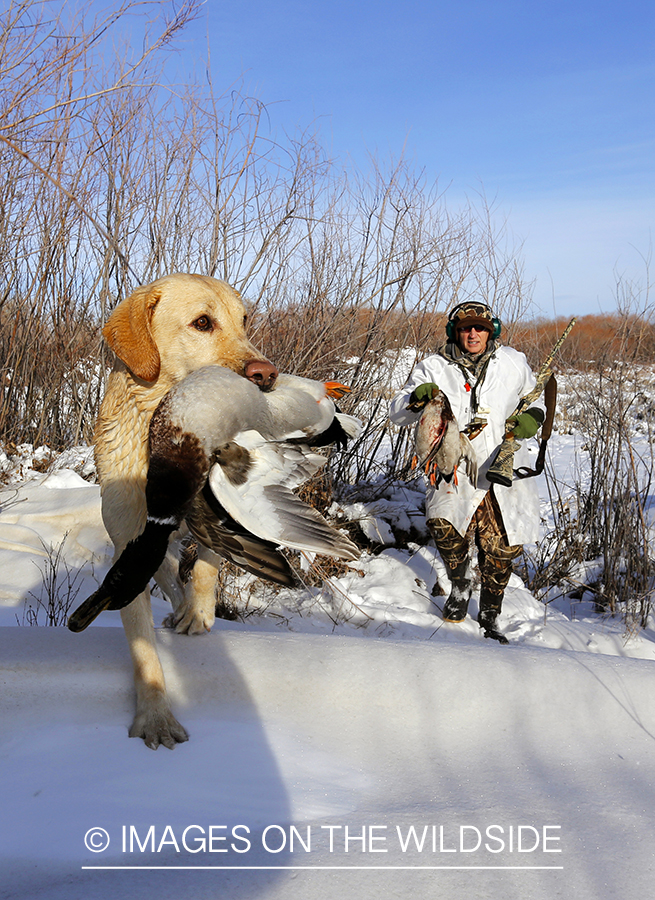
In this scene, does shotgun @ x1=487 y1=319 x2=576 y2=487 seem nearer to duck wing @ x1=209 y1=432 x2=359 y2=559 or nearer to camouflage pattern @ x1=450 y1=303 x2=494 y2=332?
camouflage pattern @ x1=450 y1=303 x2=494 y2=332

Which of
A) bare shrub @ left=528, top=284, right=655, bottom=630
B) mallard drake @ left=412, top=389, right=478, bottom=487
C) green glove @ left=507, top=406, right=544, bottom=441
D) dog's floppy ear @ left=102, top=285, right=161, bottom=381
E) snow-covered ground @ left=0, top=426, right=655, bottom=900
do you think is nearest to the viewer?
snow-covered ground @ left=0, top=426, right=655, bottom=900

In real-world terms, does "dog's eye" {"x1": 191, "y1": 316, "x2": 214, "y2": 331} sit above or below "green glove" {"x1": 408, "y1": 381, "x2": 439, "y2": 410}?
above

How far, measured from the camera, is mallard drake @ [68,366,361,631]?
1.64 meters

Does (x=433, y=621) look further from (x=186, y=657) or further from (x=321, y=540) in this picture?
(x=321, y=540)

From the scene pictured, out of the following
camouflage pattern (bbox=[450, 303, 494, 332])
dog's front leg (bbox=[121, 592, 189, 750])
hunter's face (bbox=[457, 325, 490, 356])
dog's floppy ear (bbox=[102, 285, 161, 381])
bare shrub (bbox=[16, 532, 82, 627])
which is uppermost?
camouflage pattern (bbox=[450, 303, 494, 332])

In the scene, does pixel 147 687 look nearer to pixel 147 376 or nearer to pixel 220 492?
pixel 220 492

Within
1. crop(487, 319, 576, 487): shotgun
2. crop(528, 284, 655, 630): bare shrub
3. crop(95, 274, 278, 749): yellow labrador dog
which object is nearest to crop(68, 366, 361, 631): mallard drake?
crop(95, 274, 278, 749): yellow labrador dog

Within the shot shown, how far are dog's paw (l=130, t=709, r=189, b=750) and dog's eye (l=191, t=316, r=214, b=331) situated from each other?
1223 mm

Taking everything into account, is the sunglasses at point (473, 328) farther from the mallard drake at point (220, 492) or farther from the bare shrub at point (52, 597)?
the bare shrub at point (52, 597)

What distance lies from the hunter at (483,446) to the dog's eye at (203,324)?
2.21 metres

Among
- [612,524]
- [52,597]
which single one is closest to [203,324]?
[52,597]

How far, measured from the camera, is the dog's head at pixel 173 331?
209 centimetres

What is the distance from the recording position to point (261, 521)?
1761 mm

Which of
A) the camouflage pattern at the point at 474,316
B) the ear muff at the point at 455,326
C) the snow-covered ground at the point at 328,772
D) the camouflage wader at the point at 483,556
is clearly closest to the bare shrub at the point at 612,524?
the camouflage wader at the point at 483,556
